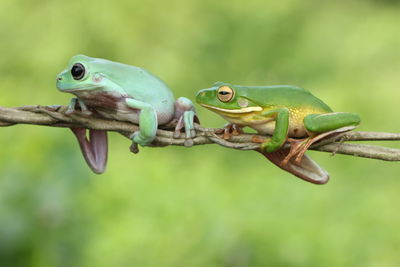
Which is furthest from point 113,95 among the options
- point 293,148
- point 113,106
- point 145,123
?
point 293,148

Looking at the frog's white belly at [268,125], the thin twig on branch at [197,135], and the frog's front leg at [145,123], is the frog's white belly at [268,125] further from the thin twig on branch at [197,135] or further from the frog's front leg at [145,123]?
the frog's front leg at [145,123]

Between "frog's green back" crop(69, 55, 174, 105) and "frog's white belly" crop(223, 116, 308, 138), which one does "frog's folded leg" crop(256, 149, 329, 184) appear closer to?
"frog's white belly" crop(223, 116, 308, 138)

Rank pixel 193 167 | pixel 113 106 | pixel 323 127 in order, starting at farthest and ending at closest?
1. pixel 193 167
2. pixel 113 106
3. pixel 323 127

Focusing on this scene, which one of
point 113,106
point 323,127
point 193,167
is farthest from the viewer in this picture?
point 193,167

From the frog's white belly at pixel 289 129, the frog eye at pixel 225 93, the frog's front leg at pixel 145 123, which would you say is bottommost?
the frog's front leg at pixel 145 123

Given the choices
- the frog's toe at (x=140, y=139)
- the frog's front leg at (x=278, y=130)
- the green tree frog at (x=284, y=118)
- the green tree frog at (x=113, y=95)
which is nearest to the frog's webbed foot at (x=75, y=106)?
the green tree frog at (x=113, y=95)

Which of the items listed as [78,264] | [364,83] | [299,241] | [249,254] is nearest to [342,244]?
[299,241]

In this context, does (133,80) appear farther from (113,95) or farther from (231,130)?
(231,130)
